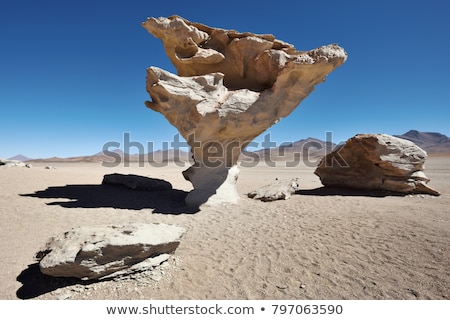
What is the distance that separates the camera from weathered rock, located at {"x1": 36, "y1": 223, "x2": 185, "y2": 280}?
3418 millimetres

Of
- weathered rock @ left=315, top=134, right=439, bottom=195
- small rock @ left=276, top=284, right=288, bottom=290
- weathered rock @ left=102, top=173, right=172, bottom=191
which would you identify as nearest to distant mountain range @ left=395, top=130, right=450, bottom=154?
weathered rock @ left=315, top=134, right=439, bottom=195

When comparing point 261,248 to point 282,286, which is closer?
point 282,286

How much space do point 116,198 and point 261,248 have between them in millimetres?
5715

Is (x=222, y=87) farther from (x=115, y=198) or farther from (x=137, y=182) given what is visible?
(x=115, y=198)

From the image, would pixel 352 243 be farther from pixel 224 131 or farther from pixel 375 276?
pixel 224 131

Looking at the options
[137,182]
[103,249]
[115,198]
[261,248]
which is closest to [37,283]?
[103,249]

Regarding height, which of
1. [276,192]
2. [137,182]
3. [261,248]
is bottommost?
[261,248]

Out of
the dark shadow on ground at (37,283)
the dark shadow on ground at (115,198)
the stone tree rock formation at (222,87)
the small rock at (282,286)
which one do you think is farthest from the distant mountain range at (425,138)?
the dark shadow on ground at (37,283)

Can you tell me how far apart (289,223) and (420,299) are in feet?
10.4

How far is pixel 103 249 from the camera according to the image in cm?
349

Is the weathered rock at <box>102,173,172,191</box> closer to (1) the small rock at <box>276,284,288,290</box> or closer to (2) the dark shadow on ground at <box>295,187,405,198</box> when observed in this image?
(2) the dark shadow on ground at <box>295,187,405,198</box>

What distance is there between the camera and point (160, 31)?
8.42 metres

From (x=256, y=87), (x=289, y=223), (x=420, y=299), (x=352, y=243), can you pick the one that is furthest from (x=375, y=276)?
(x=256, y=87)

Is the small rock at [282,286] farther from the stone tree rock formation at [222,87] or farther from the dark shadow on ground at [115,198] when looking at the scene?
the stone tree rock formation at [222,87]
